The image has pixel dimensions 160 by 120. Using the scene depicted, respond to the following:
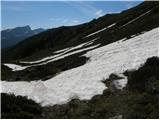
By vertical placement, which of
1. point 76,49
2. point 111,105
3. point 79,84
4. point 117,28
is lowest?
point 111,105

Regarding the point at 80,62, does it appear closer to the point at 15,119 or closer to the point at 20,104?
the point at 20,104

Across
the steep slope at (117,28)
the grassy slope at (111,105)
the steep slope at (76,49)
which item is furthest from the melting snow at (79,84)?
the steep slope at (117,28)

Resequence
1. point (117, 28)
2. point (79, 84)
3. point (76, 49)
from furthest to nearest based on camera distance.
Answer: point (117, 28)
point (76, 49)
point (79, 84)

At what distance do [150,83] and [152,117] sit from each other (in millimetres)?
Answer: 5213

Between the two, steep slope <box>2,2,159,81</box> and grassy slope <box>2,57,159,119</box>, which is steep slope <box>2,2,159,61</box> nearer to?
steep slope <box>2,2,159,81</box>

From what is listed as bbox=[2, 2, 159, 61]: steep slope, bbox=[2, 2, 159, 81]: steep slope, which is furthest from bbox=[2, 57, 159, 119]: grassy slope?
bbox=[2, 2, 159, 61]: steep slope

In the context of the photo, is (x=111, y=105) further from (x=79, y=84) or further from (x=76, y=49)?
(x=76, y=49)

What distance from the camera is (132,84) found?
21609 mm

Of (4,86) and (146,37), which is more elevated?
(146,37)

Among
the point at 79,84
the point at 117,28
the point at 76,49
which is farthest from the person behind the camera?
the point at 117,28

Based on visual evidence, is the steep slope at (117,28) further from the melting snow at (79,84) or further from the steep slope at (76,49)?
the melting snow at (79,84)

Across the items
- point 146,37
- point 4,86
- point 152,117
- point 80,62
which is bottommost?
point 152,117

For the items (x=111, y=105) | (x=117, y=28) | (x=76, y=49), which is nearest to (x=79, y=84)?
(x=111, y=105)

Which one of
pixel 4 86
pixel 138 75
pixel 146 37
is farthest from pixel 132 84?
pixel 146 37
